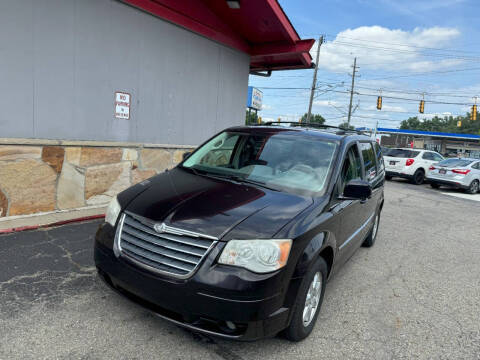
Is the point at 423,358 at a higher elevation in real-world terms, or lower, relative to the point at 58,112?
lower

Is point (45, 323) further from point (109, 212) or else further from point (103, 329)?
point (109, 212)

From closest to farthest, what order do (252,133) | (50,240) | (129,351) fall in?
(129,351) → (252,133) → (50,240)

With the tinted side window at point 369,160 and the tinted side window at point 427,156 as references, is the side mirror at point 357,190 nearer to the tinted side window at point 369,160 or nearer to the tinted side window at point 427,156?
the tinted side window at point 369,160

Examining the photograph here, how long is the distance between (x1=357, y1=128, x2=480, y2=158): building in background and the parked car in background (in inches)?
1733

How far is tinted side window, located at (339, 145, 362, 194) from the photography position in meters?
3.47

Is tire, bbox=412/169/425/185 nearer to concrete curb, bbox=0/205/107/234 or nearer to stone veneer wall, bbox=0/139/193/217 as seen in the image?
stone veneer wall, bbox=0/139/193/217

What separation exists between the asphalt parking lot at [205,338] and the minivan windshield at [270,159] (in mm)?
1360

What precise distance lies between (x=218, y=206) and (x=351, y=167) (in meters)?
1.83

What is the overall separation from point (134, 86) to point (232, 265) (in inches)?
190

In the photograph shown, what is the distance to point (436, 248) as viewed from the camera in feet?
19.6

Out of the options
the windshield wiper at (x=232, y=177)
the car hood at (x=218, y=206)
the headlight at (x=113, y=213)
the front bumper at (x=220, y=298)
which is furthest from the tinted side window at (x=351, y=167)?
the headlight at (x=113, y=213)

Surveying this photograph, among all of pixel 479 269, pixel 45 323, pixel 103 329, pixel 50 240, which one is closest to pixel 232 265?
pixel 103 329

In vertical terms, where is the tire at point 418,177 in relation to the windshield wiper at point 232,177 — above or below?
below

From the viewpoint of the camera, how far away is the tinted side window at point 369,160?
446 centimetres
